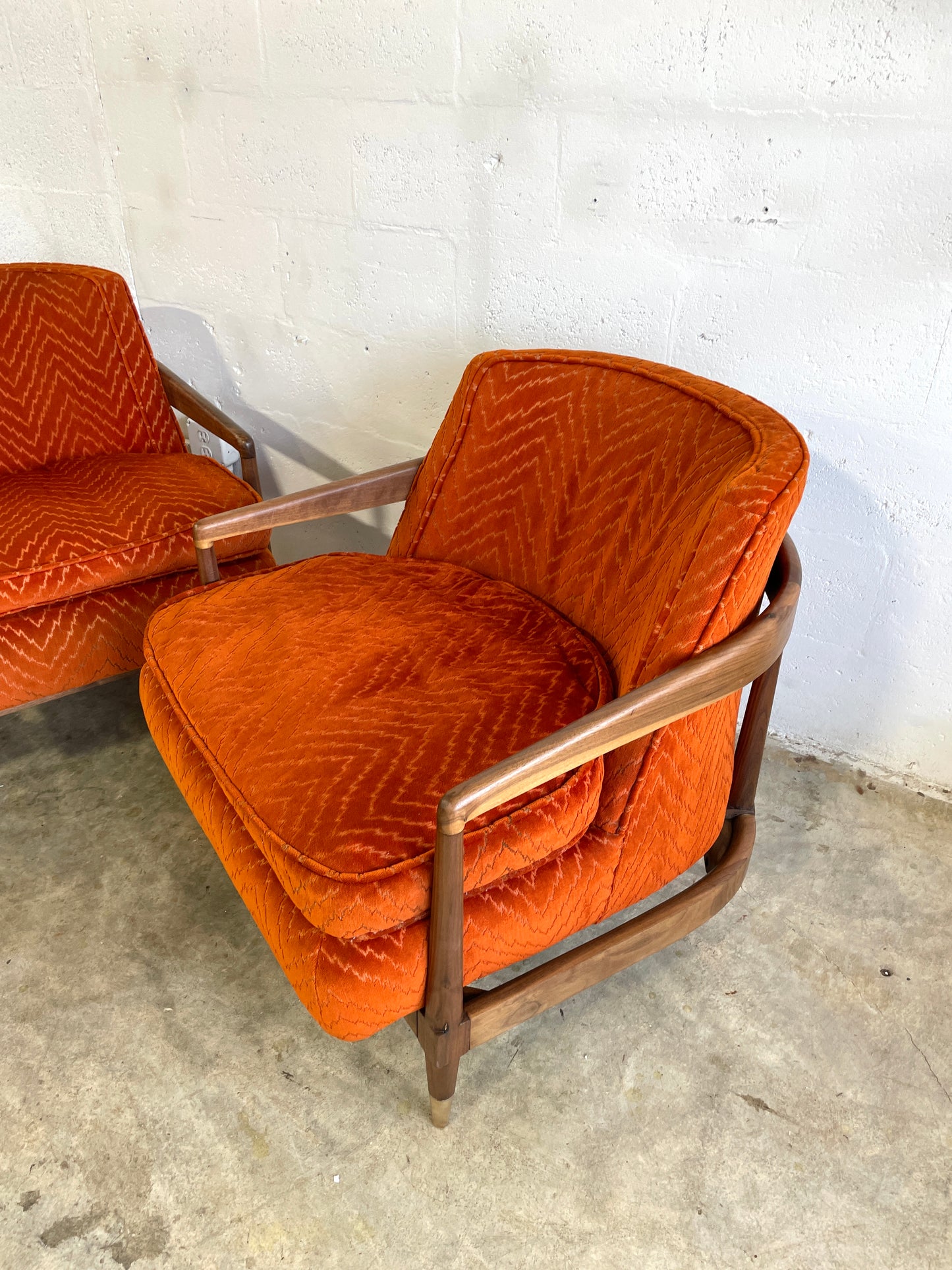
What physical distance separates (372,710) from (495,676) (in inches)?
7.5

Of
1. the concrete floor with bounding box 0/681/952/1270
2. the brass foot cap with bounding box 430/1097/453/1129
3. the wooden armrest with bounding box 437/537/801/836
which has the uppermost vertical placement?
the wooden armrest with bounding box 437/537/801/836

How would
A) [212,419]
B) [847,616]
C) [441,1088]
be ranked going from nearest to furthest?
1. [441,1088]
2. [847,616]
3. [212,419]

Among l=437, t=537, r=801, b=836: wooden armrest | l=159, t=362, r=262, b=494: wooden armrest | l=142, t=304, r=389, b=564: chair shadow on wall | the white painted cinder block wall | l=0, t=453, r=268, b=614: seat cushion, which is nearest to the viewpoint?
l=437, t=537, r=801, b=836: wooden armrest

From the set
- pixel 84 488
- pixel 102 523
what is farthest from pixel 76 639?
pixel 84 488

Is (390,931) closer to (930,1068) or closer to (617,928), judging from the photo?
(617,928)

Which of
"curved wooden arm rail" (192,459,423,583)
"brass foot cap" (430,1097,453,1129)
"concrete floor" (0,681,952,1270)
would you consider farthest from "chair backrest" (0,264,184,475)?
"brass foot cap" (430,1097,453,1129)

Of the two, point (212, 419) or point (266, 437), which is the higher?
point (212, 419)

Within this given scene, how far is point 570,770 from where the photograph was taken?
3.65 ft

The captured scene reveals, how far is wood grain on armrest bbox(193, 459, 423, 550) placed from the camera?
1.58 m

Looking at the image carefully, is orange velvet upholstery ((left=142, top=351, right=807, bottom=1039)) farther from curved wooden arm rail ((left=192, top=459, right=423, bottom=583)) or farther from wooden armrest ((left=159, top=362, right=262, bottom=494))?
wooden armrest ((left=159, top=362, right=262, bottom=494))

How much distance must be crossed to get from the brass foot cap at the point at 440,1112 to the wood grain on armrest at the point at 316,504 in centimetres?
94

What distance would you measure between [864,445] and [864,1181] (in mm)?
1122

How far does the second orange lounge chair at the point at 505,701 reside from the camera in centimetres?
105

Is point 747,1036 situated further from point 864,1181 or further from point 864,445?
point 864,445
